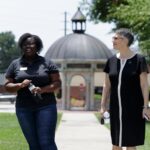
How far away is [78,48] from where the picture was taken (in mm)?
43875

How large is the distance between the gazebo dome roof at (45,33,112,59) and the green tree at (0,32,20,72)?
74.0 m

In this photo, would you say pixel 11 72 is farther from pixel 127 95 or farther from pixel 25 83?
pixel 127 95

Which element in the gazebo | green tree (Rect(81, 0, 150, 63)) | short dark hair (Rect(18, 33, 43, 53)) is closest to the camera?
short dark hair (Rect(18, 33, 43, 53))

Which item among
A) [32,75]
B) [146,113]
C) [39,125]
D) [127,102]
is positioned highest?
[32,75]

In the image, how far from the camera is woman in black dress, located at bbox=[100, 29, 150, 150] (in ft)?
26.4

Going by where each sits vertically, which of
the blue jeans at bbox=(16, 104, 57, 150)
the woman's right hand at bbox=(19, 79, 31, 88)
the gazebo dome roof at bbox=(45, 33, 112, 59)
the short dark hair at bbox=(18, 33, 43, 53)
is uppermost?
the gazebo dome roof at bbox=(45, 33, 112, 59)

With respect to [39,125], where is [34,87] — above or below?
above

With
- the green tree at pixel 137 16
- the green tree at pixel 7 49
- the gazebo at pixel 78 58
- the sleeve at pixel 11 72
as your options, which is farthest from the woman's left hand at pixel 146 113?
the green tree at pixel 7 49

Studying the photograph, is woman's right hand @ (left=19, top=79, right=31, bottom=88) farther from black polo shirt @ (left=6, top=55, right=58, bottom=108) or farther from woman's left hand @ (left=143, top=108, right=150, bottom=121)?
woman's left hand @ (left=143, top=108, right=150, bottom=121)

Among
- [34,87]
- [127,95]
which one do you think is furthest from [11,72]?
[127,95]

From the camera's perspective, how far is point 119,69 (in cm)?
811

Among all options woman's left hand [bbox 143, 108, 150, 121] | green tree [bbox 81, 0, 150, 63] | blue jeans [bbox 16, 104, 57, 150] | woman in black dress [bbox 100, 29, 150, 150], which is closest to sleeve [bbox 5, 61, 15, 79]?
blue jeans [bbox 16, 104, 57, 150]

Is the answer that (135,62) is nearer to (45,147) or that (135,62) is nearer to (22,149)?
(45,147)

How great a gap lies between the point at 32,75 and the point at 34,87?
0.22 metres
